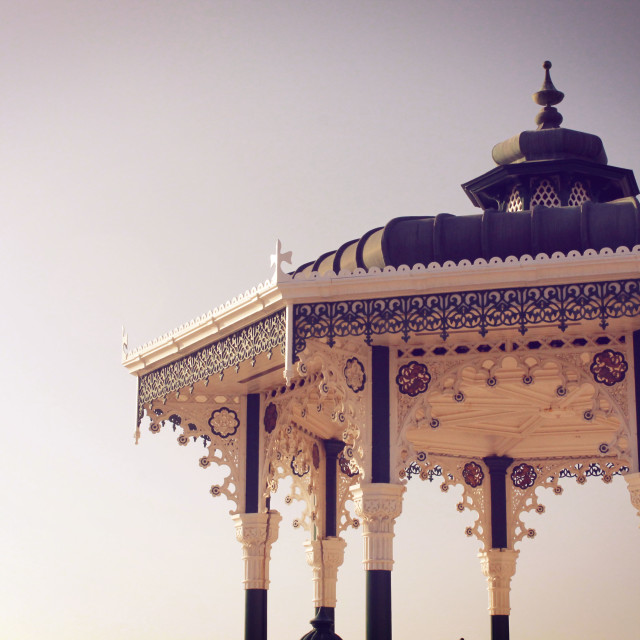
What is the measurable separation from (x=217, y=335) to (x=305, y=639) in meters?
6.42

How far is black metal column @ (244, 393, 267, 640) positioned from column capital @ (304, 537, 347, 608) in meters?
2.36

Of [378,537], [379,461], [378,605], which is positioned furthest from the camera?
[379,461]

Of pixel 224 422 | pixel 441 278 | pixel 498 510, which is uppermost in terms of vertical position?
pixel 441 278

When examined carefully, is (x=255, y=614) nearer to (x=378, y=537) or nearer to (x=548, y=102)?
(x=378, y=537)

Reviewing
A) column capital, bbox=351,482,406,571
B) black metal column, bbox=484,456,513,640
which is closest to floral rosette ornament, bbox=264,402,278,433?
column capital, bbox=351,482,406,571

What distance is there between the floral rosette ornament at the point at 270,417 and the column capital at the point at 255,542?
1409 millimetres

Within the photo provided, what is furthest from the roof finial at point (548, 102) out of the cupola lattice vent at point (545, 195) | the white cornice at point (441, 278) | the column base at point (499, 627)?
the column base at point (499, 627)

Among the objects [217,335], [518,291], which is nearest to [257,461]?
[217,335]

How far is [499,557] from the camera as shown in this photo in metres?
26.7

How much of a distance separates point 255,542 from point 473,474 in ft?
19.4

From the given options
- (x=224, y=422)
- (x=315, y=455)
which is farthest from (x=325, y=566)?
(x=224, y=422)

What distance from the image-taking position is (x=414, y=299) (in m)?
19.5

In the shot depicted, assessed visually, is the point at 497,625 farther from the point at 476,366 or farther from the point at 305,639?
the point at 305,639

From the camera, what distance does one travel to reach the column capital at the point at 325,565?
25.1m
